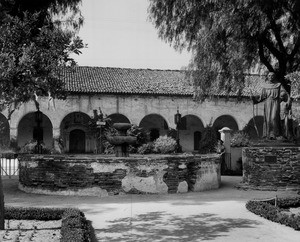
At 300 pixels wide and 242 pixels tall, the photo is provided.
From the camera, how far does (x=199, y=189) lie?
12352 mm

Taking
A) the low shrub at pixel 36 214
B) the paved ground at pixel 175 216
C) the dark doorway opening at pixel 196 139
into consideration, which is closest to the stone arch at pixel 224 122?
the dark doorway opening at pixel 196 139

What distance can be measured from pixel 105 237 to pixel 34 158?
5.73 m

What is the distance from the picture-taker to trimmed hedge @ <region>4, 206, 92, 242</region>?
6193 millimetres

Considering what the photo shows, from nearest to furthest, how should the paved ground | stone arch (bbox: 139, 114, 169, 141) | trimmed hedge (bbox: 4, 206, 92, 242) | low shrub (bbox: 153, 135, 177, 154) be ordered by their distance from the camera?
trimmed hedge (bbox: 4, 206, 92, 242)
the paved ground
low shrub (bbox: 153, 135, 177, 154)
stone arch (bbox: 139, 114, 169, 141)

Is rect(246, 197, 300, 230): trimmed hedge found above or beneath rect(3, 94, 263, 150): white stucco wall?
beneath

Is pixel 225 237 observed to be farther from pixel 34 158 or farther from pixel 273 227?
pixel 34 158

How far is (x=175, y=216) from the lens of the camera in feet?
27.9

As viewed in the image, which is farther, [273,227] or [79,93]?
[79,93]

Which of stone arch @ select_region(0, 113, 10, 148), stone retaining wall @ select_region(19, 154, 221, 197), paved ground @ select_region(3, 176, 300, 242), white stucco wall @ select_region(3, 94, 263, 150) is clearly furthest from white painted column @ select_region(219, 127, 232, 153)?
stone arch @ select_region(0, 113, 10, 148)

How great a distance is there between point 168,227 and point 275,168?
20.7 ft

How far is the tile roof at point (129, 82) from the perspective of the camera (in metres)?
28.6

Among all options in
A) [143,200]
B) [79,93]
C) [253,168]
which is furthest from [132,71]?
[143,200]

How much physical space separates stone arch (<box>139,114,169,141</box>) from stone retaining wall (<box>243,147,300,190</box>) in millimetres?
18426

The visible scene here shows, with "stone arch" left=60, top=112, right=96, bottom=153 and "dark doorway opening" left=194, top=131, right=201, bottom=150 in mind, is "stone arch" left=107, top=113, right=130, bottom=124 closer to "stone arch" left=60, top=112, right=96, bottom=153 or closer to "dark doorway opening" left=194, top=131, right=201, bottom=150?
"stone arch" left=60, top=112, right=96, bottom=153
